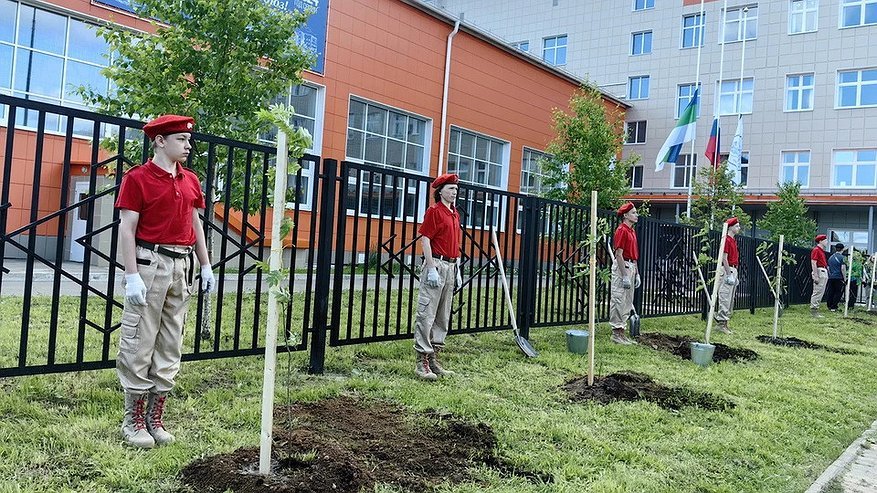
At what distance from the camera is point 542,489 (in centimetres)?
358

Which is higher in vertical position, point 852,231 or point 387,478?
point 852,231

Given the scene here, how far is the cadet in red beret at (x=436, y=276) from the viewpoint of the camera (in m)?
6.14

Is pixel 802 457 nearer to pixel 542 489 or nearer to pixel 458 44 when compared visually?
pixel 542 489

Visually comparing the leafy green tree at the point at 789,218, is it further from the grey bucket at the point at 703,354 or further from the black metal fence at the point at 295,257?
the grey bucket at the point at 703,354

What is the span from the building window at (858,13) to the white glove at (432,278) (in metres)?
31.5

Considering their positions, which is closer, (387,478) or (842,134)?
(387,478)

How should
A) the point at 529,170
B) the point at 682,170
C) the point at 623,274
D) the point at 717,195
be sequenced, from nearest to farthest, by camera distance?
the point at 623,274, the point at 717,195, the point at 529,170, the point at 682,170

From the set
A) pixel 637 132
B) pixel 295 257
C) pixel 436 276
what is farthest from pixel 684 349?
pixel 637 132

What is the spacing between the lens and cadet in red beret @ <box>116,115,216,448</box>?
3721mm

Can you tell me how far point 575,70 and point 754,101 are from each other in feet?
31.7

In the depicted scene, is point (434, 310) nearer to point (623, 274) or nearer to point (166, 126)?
point (166, 126)

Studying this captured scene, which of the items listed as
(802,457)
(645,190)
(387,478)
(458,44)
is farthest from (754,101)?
(387,478)

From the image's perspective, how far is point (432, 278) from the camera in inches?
238

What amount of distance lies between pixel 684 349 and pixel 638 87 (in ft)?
95.4
